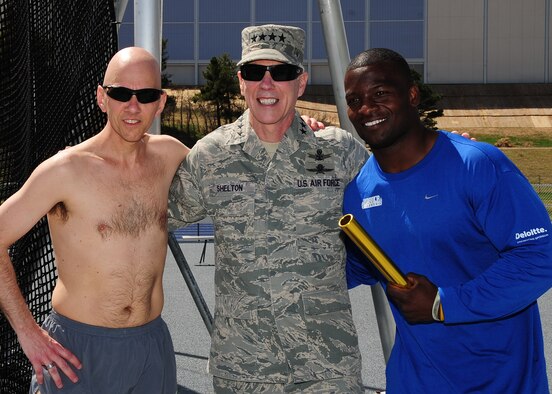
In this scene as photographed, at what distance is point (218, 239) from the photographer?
351cm

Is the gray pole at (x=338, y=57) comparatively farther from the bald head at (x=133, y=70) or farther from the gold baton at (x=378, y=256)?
the gold baton at (x=378, y=256)

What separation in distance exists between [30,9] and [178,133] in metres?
46.9

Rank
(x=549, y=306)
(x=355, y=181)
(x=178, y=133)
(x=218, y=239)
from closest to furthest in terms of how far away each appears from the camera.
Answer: (x=355, y=181) < (x=218, y=239) < (x=549, y=306) < (x=178, y=133)

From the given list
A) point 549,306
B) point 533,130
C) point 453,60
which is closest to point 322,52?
point 453,60

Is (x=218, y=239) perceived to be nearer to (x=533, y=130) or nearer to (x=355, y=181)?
(x=355, y=181)

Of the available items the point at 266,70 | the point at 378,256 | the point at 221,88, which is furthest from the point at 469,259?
the point at 221,88

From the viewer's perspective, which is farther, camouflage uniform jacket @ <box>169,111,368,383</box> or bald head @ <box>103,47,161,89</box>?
camouflage uniform jacket @ <box>169,111,368,383</box>

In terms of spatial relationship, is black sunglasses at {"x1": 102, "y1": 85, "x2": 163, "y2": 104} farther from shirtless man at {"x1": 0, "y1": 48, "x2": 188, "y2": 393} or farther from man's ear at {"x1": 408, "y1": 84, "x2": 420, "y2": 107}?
man's ear at {"x1": 408, "y1": 84, "x2": 420, "y2": 107}

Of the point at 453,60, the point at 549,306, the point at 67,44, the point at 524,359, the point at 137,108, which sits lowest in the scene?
the point at 549,306

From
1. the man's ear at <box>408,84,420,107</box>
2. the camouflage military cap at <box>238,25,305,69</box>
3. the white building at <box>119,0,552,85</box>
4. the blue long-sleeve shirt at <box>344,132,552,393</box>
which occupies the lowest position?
the blue long-sleeve shirt at <box>344,132,552,393</box>

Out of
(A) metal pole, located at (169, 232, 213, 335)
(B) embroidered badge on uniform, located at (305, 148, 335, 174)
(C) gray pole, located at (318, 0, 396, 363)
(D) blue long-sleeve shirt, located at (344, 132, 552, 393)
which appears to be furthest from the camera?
(A) metal pole, located at (169, 232, 213, 335)

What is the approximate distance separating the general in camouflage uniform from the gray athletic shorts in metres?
0.33

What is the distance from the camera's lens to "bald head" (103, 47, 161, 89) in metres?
3.19

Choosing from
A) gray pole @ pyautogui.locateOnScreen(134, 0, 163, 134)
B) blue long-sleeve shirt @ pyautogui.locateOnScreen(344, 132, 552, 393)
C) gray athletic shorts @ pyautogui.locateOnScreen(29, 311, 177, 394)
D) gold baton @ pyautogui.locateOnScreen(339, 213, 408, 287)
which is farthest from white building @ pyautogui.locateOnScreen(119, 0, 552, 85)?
gold baton @ pyautogui.locateOnScreen(339, 213, 408, 287)
